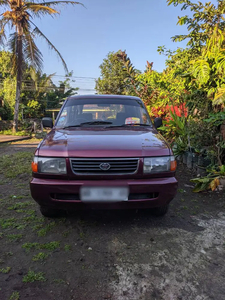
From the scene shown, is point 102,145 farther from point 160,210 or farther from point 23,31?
point 23,31

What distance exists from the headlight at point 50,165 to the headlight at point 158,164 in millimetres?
858

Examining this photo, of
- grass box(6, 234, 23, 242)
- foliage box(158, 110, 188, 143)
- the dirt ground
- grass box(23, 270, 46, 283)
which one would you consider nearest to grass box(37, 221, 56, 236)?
the dirt ground

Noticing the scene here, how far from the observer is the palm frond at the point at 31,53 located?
12.0m

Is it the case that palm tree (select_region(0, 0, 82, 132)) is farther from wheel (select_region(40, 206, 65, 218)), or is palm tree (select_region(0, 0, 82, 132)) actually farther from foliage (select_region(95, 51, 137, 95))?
wheel (select_region(40, 206, 65, 218))

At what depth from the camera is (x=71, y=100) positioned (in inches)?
147

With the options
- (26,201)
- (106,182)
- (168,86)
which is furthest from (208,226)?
(168,86)

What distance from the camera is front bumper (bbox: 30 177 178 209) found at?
2283mm

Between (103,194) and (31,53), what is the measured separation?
11904 millimetres

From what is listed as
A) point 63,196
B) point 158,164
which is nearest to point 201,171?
point 158,164

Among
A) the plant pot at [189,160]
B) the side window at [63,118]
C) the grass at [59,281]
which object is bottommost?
the grass at [59,281]

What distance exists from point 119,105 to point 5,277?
2.69 meters

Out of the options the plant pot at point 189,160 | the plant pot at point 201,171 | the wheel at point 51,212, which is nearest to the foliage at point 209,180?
the plant pot at point 201,171

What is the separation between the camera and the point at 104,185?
89.4 inches

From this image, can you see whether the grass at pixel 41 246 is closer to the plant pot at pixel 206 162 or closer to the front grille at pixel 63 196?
the front grille at pixel 63 196
